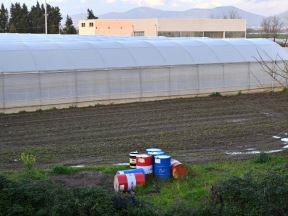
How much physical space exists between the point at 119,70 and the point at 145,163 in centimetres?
1321

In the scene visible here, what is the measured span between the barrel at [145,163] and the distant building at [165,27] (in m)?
78.1

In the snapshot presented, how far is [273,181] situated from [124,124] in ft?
35.9

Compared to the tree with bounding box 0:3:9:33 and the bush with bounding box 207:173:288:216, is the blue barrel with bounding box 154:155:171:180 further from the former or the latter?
the tree with bounding box 0:3:9:33

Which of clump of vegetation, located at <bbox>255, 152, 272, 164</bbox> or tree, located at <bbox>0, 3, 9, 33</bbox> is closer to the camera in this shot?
clump of vegetation, located at <bbox>255, 152, 272, 164</bbox>

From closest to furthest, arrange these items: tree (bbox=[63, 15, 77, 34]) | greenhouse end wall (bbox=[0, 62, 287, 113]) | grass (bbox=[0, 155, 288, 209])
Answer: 1. grass (bbox=[0, 155, 288, 209])
2. greenhouse end wall (bbox=[0, 62, 287, 113])
3. tree (bbox=[63, 15, 77, 34])

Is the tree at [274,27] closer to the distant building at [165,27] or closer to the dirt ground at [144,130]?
the distant building at [165,27]

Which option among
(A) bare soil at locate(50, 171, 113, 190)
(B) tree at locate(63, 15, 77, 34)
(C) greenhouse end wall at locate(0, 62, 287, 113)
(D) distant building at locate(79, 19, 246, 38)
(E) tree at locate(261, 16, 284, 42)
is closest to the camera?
(A) bare soil at locate(50, 171, 113, 190)

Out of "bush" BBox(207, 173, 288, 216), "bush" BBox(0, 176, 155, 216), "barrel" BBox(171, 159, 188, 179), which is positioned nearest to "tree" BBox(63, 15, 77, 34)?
"barrel" BBox(171, 159, 188, 179)

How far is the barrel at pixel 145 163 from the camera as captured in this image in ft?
34.7

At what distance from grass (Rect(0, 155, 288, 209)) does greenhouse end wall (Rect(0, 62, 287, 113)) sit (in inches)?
392

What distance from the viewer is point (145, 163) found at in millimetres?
10570

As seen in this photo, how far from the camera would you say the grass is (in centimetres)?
945

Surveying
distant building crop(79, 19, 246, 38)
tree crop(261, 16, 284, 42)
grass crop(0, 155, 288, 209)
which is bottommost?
grass crop(0, 155, 288, 209)

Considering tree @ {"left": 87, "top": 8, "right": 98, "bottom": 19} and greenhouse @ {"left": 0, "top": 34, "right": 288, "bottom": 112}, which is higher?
tree @ {"left": 87, "top": 8, "right": 98, "bottom": 19}
